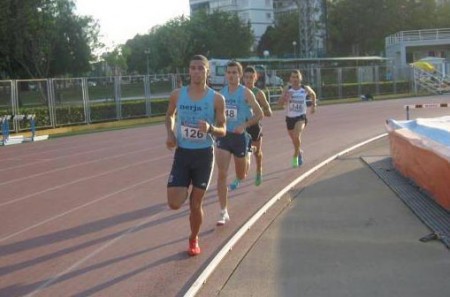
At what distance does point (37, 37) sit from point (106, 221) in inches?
1502

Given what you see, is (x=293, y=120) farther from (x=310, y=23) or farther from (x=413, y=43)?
(x=413, y=43)

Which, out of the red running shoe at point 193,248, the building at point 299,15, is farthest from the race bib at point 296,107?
the building at point 299,15

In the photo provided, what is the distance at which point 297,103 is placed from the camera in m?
12.7

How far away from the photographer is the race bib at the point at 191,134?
6.50 m

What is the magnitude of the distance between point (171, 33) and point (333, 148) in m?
72.2

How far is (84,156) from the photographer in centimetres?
1681

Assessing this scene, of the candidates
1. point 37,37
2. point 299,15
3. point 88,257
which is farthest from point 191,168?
point 299,15

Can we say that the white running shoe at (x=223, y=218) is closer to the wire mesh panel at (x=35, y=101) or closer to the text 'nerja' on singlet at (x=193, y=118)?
the text 'nerja' on singlet at (x=193, y=118)

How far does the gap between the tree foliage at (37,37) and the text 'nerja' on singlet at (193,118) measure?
3711cm

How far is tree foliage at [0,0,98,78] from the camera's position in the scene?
41.8 m

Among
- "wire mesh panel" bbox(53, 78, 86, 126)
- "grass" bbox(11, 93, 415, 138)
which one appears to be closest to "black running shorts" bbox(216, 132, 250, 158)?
"grass" bbox(11, 93, 415, 138)

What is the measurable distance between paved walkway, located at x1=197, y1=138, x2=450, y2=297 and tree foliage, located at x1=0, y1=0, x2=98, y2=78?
36.2 meters

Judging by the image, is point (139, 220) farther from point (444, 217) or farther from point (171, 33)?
point (171, 33)

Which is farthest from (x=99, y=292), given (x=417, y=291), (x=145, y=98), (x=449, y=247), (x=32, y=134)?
(x=145, y=98)
